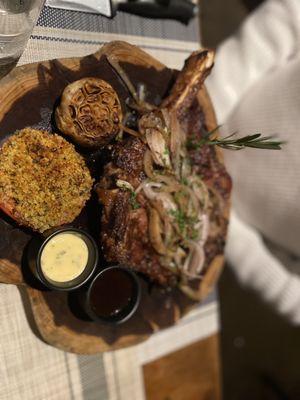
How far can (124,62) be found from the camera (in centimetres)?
128

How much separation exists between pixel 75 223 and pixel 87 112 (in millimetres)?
284

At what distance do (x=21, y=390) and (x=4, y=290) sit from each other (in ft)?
0.87

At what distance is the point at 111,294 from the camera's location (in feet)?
3.99

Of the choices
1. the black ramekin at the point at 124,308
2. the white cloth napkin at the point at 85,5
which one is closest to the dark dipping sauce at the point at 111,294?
the black ramekin at the point at 124,308

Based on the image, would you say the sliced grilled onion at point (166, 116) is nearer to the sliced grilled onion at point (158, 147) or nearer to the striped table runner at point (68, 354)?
the sliced grilled onion at point (158, 147)

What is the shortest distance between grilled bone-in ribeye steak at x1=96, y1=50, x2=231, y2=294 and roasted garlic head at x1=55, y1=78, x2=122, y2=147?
82 millimetres

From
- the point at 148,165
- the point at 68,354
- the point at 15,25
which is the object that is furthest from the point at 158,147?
the point at 68,354

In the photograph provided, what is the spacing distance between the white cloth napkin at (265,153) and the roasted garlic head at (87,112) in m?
0.63

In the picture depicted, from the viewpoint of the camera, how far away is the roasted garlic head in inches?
42.6

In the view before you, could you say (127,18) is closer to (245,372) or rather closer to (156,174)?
(156,174)

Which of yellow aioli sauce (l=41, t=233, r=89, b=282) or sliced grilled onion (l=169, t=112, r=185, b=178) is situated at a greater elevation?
sliced grilled onion (l=169, t=112, r=185, b=178)

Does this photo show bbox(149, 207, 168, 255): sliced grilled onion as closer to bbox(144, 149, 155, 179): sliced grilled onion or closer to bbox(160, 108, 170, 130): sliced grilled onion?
bbox(144, 149, 155, 179): sliced grilled onion

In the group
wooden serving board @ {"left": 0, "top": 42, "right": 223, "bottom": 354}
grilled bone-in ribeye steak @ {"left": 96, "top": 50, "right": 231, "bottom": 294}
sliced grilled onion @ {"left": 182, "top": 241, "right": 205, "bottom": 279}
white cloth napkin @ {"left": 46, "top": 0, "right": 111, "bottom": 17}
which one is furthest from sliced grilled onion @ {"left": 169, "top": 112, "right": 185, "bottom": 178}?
white cloth napkin @ {"left": 46, "top": 0, "right": 111, "bottom": 17}

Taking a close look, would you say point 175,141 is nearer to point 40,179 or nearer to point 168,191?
point 168,191
